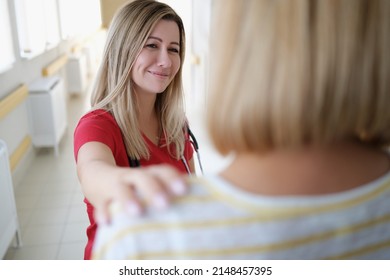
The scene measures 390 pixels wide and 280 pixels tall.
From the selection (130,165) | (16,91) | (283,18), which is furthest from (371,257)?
(16,91)

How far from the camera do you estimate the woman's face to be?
115 centimetres

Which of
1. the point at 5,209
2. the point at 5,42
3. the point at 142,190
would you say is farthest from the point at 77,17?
the point at 142,190

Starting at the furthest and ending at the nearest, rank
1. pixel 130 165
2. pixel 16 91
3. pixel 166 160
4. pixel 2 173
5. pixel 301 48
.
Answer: pixel 16 91, pixel 2 173, pixel 166 160, pixel 130 165, pixel 301 48

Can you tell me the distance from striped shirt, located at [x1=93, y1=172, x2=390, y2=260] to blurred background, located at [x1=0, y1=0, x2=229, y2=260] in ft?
3.82

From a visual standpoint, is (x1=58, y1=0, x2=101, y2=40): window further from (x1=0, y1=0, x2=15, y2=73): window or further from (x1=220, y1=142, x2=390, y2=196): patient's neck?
(x1=220, y1=142, x2=390, y2=196): patient's neck

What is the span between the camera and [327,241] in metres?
0.44

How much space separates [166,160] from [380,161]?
0.74m

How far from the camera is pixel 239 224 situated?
413mm

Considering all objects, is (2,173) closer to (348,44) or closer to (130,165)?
(130,165)

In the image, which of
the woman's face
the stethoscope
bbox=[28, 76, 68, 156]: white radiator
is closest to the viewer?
the stethoscope

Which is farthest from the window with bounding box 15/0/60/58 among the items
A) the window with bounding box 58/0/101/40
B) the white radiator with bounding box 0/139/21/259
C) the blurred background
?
the white radiator with bounding box 0/139/21/259

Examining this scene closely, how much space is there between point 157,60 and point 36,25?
314 cm

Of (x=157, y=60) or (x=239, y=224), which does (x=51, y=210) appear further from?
(x=239, y=224)

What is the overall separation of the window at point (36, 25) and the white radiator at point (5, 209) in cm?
168
